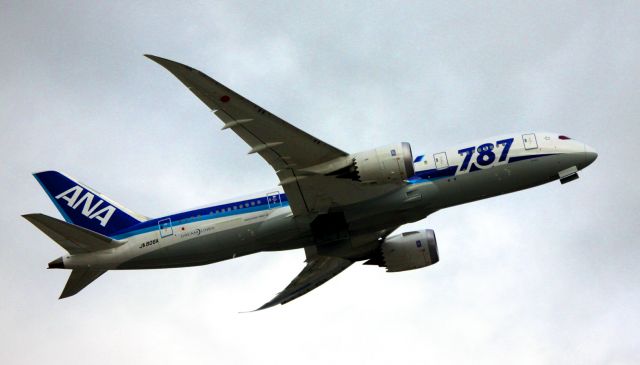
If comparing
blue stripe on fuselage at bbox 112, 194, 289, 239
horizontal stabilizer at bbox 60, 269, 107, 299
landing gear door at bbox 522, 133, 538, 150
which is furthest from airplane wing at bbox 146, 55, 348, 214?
horizontal stabilizer at bbox 60, 269, 107, 299

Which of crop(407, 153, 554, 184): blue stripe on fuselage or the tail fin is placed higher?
the tail fin

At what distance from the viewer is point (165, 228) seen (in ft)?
156

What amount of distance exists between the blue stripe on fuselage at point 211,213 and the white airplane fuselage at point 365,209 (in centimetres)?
5

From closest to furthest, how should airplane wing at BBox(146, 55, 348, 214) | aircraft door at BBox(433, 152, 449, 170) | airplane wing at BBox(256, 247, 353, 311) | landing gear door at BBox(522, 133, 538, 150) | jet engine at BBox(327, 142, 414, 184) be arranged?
airplane wing at BBox(146, 55, 348, 214), jet engine at BBox(327, 142, 414, 184), aircraft door at BBox(433, 152, 449, 170), landing gear door at BBox(522, 133, 538, 150), airplane wing at BBox(256, 247, 353, 311)

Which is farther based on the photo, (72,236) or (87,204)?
(87,204)

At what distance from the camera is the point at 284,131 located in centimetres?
4184

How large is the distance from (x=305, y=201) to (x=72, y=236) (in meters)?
12.9

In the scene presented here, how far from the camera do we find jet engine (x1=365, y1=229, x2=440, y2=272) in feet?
172

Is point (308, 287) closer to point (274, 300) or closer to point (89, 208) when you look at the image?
point (274, 300)

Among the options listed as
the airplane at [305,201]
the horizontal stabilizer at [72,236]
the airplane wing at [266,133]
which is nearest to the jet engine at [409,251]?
the airplane at [305,201]

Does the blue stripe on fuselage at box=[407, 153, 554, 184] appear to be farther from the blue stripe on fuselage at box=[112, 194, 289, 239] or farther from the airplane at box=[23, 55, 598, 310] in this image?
the blue stripe on fuselage at box=[112, 194, 289, 239]

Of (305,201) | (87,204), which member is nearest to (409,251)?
(305,201)

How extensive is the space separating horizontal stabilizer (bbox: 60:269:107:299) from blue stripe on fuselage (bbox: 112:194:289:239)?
249 centimetres

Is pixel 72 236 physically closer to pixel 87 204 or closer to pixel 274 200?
pixel 87 204
